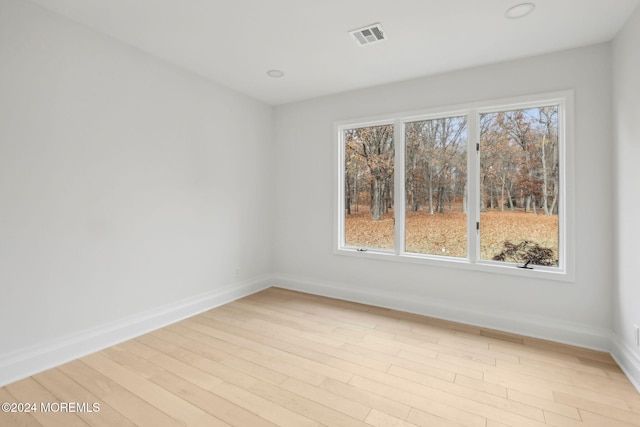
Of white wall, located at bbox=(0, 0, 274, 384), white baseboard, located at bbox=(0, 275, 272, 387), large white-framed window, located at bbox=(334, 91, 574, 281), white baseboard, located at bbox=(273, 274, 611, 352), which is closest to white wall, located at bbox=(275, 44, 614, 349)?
white baseboard, located at bbox=(273, 274, 611, 352)

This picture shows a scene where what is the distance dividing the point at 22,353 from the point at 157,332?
96cm

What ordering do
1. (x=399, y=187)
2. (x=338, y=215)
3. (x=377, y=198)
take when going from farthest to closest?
(x=338, y=215)
(x=377, y=198)
(x=399, y=187)

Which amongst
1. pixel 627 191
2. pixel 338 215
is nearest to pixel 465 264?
pixel 627 191

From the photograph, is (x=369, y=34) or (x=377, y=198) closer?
(x=369, y=34)

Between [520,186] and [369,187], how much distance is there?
5.46ft

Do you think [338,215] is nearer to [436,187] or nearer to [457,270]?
[436,187]

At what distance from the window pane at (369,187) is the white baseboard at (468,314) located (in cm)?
62

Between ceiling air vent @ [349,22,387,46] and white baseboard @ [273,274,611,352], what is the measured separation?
273 cm

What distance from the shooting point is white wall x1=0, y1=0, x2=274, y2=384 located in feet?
7.04

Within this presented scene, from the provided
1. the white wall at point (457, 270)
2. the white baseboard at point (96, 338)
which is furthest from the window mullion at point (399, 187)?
the white baseboard at point (96, 338)

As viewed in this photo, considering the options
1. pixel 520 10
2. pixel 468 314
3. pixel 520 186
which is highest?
pixel 520 10

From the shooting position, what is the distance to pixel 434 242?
3.50 metres

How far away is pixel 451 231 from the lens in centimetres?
340

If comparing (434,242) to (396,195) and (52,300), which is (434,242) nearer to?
(396,195)
